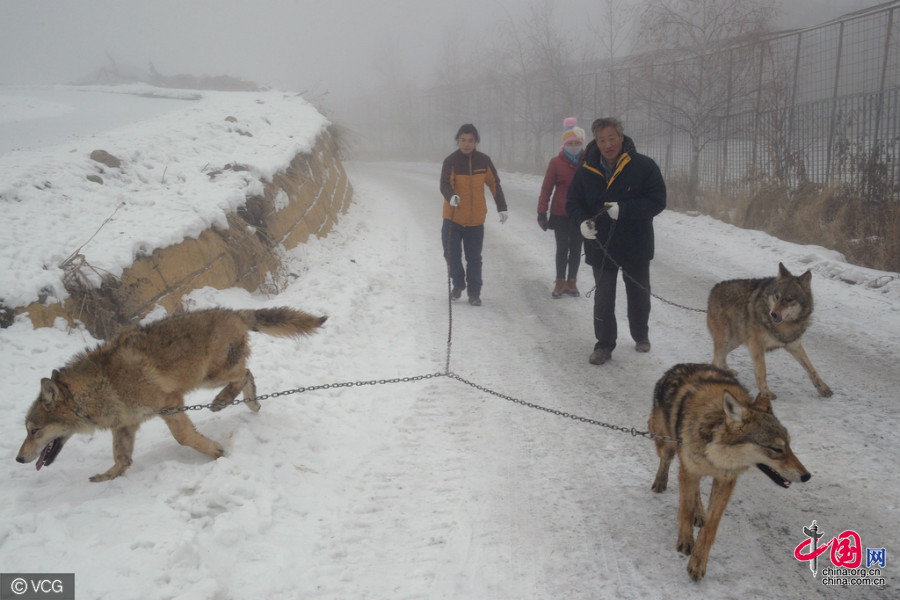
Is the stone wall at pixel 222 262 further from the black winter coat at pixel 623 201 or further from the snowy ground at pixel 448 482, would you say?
the black winter coat at pixel 623 201

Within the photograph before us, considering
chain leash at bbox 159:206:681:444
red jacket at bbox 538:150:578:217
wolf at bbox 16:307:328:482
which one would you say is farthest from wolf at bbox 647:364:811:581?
red jacket at bbox 538:150:578:217

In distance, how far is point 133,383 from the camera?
145 inches

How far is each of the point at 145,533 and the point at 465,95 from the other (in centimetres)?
3924

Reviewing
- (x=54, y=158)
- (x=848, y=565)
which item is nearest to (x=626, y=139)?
(x=848, y=565)

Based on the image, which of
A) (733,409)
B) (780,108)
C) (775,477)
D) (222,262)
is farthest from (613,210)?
(780,108)

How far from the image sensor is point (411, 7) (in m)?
95.1

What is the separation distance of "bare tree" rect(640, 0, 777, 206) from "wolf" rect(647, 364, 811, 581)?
12601 millimetres

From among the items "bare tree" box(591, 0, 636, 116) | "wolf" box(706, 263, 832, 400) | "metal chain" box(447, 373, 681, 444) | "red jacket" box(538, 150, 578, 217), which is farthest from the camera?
"bare tree" box(591, 0, 636, 116)

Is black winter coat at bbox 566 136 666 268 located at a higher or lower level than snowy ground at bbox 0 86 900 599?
higher

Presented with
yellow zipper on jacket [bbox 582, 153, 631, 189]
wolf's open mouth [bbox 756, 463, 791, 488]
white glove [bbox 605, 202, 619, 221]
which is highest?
yellow zipper on jacket [bbox 582, 153, 631, 189]

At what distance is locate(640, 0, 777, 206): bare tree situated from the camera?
13.7 metres

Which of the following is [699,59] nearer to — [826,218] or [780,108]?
[780,108]

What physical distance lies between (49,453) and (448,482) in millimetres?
2716

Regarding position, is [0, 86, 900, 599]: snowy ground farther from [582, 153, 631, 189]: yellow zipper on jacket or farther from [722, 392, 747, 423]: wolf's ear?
[582, 153, 631, 189]: yellow zipper on jacket
